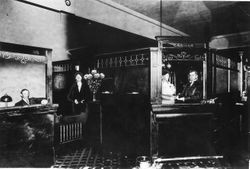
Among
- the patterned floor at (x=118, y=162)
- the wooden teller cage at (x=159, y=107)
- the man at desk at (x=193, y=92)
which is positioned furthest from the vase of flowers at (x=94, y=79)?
the man at desk at (x=193, y=92)

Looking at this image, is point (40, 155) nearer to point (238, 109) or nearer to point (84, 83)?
point (84, 83)

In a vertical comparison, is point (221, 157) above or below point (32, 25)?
below

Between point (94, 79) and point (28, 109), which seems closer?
point (28, 109)

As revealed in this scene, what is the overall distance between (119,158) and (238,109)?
3693 millimetres

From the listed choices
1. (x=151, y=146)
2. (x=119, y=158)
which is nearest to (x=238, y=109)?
(x=151, y=146)

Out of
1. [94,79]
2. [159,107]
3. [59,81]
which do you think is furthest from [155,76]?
[59,81]

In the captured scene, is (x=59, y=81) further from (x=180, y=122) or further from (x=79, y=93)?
(x=180, y=122)

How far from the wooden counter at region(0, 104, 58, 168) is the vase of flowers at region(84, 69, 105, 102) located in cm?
158

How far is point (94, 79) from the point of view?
510cm

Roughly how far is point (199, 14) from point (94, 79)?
3.43 meters

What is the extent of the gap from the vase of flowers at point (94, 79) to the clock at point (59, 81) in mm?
1816

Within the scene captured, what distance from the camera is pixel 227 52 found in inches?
298

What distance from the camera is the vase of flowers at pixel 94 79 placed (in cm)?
502

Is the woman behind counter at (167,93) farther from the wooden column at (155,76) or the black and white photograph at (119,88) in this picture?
the wooden column at (155,76)
